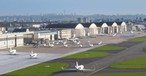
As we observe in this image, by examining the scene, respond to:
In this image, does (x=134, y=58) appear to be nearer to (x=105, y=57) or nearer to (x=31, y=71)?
(x=105, y=57)

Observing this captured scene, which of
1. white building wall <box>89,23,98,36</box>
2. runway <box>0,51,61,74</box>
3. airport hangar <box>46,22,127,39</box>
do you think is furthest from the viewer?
white building wall <box>89,23,98,36</box>

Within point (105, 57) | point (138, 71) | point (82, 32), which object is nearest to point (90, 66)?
point (138, 71)

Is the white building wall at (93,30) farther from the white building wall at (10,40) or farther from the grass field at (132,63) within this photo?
the grass field at (132,63)

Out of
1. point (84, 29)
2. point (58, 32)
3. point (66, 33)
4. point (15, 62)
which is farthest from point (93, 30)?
point (15, 62)

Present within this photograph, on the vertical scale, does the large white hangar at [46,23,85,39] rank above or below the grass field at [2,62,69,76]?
above

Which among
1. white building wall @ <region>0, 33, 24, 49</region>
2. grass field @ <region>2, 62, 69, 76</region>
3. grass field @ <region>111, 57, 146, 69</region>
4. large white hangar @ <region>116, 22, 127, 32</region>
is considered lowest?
grass field @ <region>2, 62, 69, 76</region>

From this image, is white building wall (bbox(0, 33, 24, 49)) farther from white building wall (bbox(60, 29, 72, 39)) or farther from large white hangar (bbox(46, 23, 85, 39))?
white building wall (bbox(60, 29, 72, 39))

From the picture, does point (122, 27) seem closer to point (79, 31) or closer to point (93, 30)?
point (93, 30)

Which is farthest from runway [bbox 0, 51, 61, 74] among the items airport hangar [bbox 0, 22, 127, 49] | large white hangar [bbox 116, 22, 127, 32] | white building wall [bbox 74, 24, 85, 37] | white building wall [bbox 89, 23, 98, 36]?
large white hangar [bbox 116, 22, 127, 32]

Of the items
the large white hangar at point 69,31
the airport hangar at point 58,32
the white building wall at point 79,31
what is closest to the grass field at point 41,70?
the airport hangar at point 58,32
